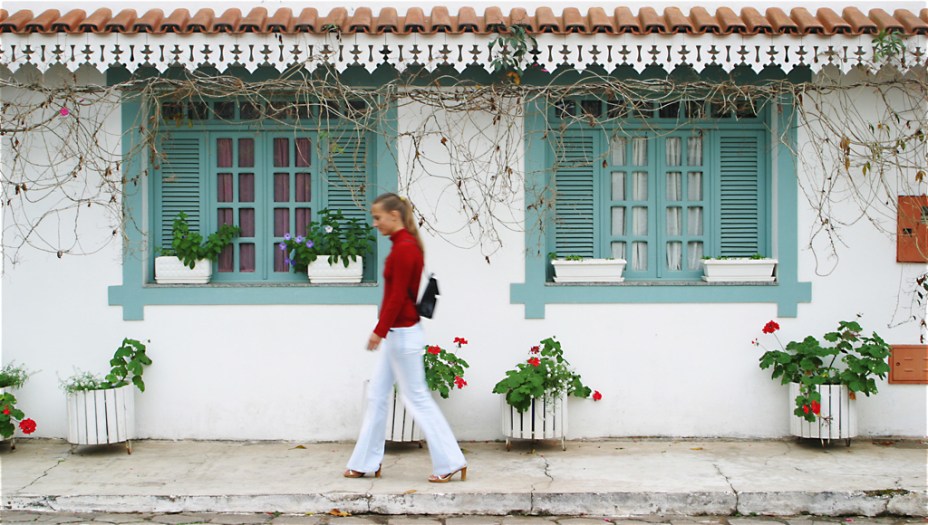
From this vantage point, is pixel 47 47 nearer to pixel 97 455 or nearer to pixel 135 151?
pixel 135 151

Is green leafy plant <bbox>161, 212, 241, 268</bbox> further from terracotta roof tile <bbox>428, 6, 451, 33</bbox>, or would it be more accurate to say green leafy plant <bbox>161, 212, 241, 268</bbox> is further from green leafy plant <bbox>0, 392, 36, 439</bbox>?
terracotta roof tile <bbox>428, 6, 451, 33</bbox>

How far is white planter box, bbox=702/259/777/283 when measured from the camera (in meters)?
7.55

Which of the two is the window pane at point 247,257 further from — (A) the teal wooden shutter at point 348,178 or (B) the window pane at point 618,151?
(B) the window pane at point 618,151

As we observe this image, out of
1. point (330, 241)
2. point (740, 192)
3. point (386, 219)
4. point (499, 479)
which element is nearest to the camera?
point (386, 219)

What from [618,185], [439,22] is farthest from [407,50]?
[618,185]

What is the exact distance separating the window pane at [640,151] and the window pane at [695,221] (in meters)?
0.53

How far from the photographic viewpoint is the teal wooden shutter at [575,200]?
7.77 metres

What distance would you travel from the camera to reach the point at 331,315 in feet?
24.6

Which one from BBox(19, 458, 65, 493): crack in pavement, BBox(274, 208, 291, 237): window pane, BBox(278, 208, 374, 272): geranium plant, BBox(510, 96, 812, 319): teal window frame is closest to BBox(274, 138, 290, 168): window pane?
BBox(274, 208, 291, 237): window pane

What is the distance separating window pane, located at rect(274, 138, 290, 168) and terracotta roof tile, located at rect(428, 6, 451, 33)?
1596mm

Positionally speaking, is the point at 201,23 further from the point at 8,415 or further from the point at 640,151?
the point at 640,151

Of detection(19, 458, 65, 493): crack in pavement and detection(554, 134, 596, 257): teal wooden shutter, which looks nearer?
detection(19, 458, 65, 493): crack in pavement

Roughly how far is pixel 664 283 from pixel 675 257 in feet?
1.38

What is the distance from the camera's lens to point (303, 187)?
7.82 meters
